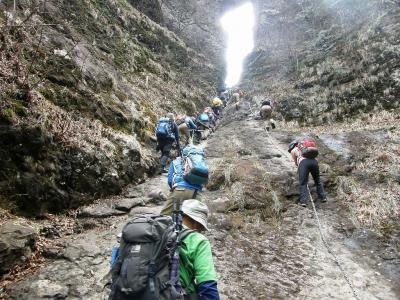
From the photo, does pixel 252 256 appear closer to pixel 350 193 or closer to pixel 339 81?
pixel 350 193

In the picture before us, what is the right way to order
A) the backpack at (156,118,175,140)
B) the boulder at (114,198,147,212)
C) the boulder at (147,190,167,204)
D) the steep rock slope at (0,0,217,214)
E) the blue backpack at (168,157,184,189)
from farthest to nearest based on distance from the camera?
the backpack at (156,118,175,140)
the boulder at (147,190,167,204)
the boulder at (114,198,147,212)
the steep rock slope at (0,0,217,214)
the blue backpack at (168,157,184,189)

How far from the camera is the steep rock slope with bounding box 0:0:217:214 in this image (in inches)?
302

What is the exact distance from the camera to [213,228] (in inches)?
342

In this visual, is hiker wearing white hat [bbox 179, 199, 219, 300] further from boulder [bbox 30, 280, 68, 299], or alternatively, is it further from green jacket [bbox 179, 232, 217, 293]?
boulder [bbox 30, 280, 68, 299]

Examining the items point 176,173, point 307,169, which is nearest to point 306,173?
point 307,169

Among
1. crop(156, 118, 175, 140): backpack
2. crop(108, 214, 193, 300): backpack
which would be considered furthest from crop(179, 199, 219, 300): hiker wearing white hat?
crop(156, 118, 175, 140): backpack

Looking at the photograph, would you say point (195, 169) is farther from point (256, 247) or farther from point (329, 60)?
point (329, 60)

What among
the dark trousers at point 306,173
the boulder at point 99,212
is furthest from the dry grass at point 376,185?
the boulder at point 99,212

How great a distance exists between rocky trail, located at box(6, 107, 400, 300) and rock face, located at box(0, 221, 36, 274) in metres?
0.37

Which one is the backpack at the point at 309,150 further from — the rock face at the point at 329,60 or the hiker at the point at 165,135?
the rock face at the point at 329,60

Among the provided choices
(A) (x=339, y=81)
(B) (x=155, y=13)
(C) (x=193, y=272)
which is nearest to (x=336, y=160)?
(C) (x=193, y=272)

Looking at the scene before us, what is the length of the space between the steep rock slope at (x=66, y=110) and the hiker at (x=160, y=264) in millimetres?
4625

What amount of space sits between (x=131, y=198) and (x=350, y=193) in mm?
5823

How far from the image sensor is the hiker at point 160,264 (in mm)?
3230
